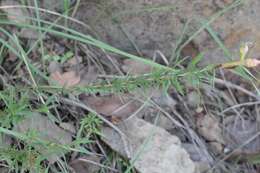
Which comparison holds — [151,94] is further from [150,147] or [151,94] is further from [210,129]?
[210,129]

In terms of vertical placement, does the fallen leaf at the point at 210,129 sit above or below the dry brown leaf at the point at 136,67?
below

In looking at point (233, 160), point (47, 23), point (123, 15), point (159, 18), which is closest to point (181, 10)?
point (159, 18)

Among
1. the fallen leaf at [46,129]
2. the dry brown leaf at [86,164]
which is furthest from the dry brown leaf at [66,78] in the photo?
the dry brown leaf at [86,164]

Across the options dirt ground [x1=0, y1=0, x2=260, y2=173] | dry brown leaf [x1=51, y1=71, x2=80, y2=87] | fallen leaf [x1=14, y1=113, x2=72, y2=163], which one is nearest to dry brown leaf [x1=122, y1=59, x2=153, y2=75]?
dirt ground [x1=0, y1=0, x2=260, y2=173]

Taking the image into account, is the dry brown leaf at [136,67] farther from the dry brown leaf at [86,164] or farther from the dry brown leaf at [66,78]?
the dry brown leaf at [86,164]

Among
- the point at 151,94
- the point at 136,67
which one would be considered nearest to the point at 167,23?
the point at 136,67

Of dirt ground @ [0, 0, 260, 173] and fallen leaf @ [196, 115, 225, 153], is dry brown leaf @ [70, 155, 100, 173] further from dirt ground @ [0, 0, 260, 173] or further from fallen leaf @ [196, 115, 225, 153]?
fallen leaf @ [196, 115, 225, 153]
